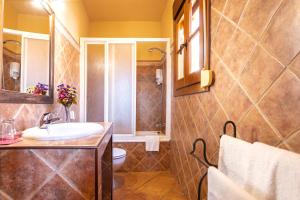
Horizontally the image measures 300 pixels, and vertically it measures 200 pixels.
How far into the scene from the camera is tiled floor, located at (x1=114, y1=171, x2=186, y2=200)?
2042 millimetres

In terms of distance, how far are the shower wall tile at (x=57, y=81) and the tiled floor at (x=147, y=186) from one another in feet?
3.46

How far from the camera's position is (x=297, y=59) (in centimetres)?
64

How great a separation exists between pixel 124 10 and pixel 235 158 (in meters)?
3.17

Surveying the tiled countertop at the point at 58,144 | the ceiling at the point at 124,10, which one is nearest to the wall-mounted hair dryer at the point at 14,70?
the tiled countertop at the point at 58,144

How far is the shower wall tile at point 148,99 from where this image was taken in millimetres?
3557

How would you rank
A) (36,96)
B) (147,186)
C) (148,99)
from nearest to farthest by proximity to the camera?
(36,96) → (147,186) → (148,99)

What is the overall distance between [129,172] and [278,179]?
236 centimetres

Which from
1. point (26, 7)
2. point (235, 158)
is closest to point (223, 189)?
point (235, 158)

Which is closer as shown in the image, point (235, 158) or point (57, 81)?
point (235, 158)

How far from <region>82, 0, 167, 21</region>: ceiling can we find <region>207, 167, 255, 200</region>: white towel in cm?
291

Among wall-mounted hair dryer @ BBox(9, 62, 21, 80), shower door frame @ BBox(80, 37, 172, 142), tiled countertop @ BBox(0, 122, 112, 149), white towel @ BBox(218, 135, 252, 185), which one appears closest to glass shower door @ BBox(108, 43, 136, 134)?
shower door frame @ BBox(80, 37, 172, 142)

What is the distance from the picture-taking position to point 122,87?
115 inches

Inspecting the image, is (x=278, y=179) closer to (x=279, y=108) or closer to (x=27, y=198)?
(x=279, y=108)

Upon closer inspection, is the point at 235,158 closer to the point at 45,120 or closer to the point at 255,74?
the point at 255,74
